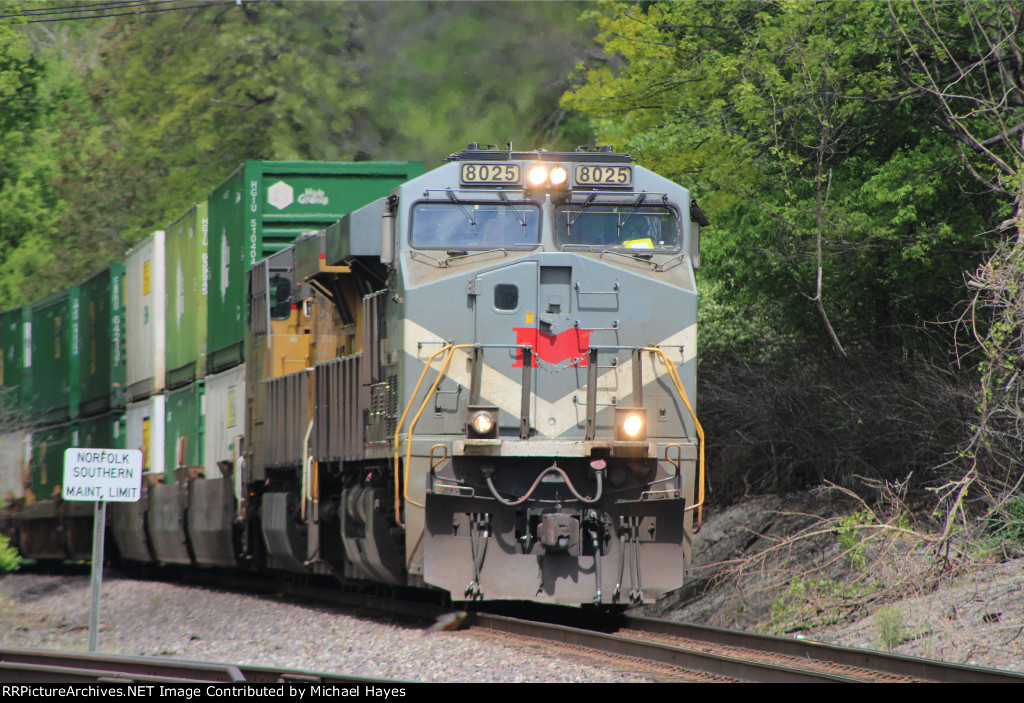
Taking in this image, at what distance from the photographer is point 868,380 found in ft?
48.3

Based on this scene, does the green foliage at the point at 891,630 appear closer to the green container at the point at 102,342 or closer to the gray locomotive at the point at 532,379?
the gray locomotive at the point at 532,379

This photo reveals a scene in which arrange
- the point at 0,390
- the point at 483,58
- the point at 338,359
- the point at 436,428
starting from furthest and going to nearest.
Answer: the point at 483,58
the point at 0,390
the point at 338,359
the point at 436,428

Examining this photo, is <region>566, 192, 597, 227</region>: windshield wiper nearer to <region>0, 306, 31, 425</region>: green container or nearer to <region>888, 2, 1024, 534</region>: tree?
<region>888, 2, 1024, 534</region>: tree

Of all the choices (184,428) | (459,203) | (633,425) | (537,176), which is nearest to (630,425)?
(633,425)

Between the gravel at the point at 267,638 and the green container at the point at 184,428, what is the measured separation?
1.88m

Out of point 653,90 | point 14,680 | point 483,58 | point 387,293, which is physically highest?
point 483,58

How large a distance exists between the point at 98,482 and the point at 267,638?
2.25 m

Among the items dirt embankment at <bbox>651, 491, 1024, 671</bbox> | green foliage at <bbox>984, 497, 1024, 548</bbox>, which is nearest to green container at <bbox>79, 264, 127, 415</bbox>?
dirt embankment at <bbox>651, 491, 1024, 671</bbox>

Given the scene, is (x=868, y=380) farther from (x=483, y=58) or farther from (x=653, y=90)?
(x=483, y=58)

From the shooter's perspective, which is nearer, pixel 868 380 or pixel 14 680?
pixel 14 680

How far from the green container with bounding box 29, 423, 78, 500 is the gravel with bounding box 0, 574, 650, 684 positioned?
514 centimetres

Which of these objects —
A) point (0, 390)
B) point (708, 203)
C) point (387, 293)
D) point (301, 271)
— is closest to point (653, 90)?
point (708, 203)

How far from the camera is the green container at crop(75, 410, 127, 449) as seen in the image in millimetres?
22109

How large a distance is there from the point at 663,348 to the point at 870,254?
181 inches
